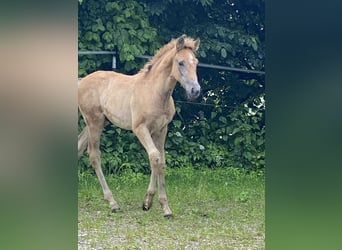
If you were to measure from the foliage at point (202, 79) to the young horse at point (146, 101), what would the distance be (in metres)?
0.04

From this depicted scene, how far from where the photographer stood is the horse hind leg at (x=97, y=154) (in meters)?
2.27

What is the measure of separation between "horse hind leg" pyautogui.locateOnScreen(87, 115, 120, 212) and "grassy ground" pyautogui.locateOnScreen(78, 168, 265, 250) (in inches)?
1.1

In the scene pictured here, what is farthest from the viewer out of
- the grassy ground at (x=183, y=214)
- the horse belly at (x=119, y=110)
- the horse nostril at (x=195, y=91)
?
the horse belly at (x=119, y=110)

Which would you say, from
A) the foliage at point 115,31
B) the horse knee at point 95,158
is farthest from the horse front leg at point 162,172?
the foliage at point 115,31

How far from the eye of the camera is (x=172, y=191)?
2.31 metres

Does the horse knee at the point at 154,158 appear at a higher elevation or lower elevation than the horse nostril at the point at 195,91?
lower

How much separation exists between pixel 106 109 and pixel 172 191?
52cm

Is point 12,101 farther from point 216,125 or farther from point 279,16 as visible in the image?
point 216,125

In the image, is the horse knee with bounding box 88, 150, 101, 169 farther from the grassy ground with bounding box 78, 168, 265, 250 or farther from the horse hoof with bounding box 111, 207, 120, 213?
the horse hoof with bounding box 111, 207, 120, 213

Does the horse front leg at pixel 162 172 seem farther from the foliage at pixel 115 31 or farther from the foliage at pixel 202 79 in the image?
the foliage at pixel 115 31

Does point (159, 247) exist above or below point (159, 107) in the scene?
below

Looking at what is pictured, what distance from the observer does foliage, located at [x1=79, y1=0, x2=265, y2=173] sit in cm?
228

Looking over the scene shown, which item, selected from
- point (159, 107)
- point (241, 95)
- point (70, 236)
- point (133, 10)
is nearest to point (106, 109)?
point (159, 107)

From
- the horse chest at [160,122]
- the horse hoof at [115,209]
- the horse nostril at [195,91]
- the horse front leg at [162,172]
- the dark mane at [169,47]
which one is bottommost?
the horse hoof at [115,209]
